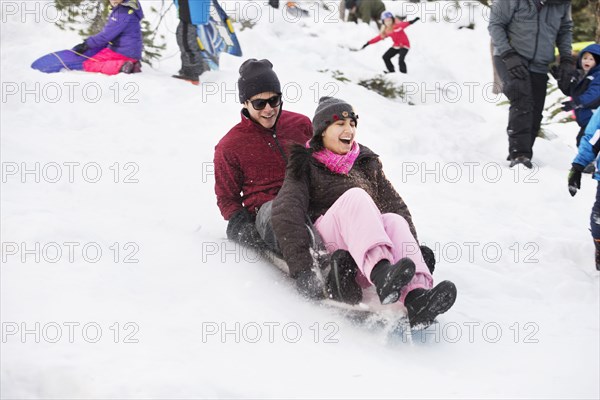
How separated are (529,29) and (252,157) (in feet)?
11.9

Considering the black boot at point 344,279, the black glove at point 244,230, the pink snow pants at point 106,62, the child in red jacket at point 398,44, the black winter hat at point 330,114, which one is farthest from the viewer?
the child in red jacket at point 398,44

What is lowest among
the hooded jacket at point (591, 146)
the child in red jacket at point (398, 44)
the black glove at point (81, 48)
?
the child in red jacket at point (398, 44)

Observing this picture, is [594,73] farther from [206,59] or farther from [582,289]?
[206,59]

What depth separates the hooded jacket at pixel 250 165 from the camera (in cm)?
404

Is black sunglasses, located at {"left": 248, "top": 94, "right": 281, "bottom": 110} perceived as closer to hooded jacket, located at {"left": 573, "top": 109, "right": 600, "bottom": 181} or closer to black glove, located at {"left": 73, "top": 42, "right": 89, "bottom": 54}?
hooded jacket, located at {"left": 573, "top": 109, "right": 600, "bottom": 181}

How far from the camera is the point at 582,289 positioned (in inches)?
170

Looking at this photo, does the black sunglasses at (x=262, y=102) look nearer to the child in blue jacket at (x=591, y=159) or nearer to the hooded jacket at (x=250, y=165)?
the hooded jacket at (x=250, y=165)

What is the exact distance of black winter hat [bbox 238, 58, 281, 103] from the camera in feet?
13.3

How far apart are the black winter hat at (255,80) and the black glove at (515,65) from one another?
3.05 metres

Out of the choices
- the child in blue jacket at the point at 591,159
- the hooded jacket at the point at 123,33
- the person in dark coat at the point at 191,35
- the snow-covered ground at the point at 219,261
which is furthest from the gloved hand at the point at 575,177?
the hooded jacket at the point at 123,33

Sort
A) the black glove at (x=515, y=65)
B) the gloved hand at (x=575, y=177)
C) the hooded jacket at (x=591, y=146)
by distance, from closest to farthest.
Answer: the hooded jacket at (x=591, y=146), the gloved hand at (x=575, y=177), the black glove at (x=515, y=65)

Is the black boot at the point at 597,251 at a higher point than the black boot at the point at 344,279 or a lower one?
lower

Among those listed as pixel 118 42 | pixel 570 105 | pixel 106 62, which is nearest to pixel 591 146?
pixel 570 105

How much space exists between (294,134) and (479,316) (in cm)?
151
